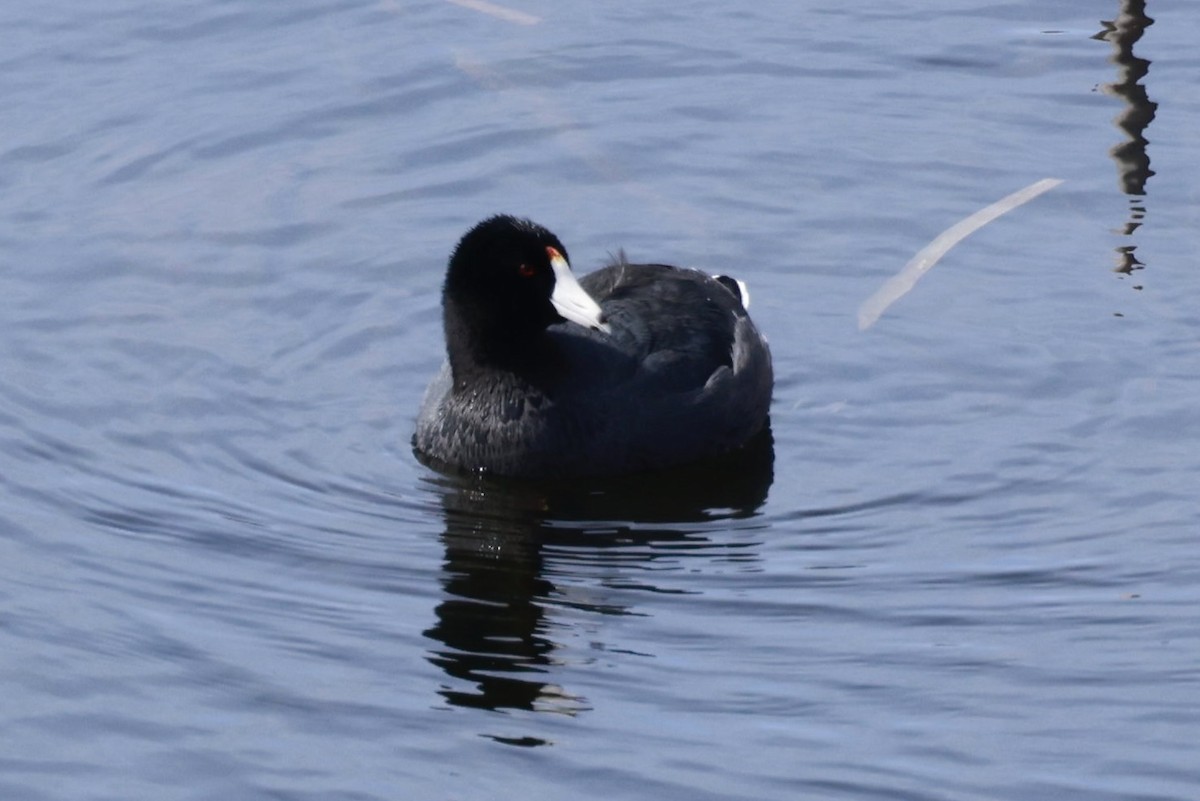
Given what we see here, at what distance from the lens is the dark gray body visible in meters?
8.68

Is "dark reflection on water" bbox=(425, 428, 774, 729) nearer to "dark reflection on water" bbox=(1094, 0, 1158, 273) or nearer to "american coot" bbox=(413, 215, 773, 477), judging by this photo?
"american coot" bbox=(413, 215, 773, 477)

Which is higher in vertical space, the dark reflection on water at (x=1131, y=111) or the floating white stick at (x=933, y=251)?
the dark reflection on water at (x=1131, y=111)

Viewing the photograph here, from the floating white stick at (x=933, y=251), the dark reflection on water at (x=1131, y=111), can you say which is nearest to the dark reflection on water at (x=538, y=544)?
the floating white stick at (x=933, y=251)

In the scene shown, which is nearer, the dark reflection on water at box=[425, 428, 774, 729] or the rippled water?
the rippled water

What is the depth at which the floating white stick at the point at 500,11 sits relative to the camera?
41.9ft

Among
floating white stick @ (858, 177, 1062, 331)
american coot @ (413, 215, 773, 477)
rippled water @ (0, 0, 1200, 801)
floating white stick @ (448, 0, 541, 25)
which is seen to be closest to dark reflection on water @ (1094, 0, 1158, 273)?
rippled water @ (0, 0, 1200, 801)

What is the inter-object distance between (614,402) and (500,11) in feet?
15.4

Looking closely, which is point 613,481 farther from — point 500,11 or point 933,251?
point 500,11

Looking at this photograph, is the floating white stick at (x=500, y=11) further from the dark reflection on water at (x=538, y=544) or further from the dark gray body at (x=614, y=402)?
Answer: the dark reflection on water at (x=538, y=544)

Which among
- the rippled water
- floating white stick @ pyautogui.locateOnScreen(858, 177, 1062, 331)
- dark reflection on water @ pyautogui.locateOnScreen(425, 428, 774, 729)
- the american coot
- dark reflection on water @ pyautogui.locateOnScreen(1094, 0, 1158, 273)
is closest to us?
the rippled water

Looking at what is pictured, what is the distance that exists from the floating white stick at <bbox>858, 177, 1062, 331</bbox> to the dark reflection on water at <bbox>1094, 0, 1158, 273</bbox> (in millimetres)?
363

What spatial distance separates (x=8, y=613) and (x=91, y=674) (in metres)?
0.59

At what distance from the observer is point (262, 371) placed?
945cm

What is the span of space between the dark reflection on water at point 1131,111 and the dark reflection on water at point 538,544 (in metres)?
2.30
